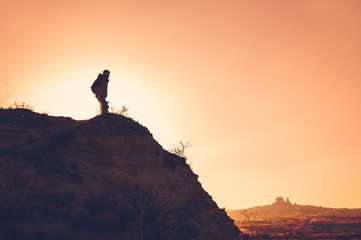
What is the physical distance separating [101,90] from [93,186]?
9087 millimetres

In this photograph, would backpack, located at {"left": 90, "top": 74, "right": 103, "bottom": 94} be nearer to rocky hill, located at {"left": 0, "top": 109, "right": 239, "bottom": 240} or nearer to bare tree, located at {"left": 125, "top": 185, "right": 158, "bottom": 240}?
rocky hill, located at {"left": 0, "top": 109, "right": 239, "bottom": 240}

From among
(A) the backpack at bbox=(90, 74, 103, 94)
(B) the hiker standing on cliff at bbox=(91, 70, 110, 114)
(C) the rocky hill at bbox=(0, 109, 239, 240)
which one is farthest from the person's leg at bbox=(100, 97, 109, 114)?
Result: (C) the rocky hill at bbox=(0, 109, 239, 240)

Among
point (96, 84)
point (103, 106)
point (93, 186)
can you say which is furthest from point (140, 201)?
point (96, 84)

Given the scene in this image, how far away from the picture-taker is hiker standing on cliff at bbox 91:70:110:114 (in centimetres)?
1977

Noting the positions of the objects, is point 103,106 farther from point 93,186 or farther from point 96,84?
point 93,186

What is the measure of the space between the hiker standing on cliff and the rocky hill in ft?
6.32

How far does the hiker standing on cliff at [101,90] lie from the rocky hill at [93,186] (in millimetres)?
1927

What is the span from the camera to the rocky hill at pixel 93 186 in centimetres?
1077

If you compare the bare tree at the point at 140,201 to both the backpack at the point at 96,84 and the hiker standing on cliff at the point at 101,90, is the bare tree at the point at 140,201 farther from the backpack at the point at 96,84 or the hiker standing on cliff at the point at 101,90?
the backpack at the point at 96,84

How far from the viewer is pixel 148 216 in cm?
1323

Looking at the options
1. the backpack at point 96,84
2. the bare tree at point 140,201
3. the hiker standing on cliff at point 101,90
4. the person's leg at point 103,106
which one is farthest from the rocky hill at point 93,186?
the backpack at point 96,84

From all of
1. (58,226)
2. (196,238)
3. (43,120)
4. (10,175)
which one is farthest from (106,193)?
(43,120)

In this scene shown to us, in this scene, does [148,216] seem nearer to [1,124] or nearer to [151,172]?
[151,172]

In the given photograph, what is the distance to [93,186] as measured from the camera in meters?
13.4
